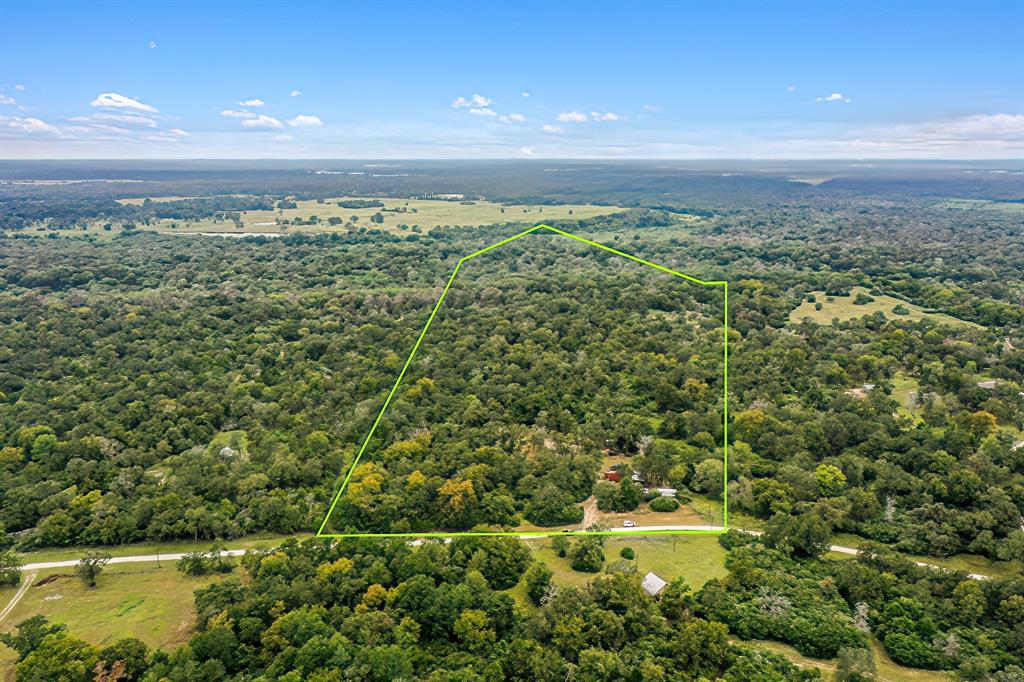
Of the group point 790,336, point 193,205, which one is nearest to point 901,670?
point 790,336

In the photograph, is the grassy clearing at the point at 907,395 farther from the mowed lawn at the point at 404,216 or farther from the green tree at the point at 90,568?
the mowed lawn at the point at 404,216

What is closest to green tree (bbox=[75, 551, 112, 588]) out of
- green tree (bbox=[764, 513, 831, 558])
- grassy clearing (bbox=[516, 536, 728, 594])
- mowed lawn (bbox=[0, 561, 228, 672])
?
mowed lawn (bbox=[0, 561, 228, 672])

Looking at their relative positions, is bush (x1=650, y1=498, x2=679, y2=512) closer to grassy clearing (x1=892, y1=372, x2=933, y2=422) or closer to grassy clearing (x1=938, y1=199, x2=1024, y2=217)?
grassy clearing (x1=892, y1=372, x2=933, y2=422)

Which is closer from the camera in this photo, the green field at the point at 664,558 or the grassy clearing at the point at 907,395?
the green field at the point at 664,558

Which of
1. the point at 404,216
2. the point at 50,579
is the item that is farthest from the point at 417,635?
the point at 404,216

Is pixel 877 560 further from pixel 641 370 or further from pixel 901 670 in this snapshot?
pixel 641 370

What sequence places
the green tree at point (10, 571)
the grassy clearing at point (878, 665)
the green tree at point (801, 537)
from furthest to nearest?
the green tree at point (801, 537) < the green tree at point (10, 571) < the grassy clearing at point (878, 665)

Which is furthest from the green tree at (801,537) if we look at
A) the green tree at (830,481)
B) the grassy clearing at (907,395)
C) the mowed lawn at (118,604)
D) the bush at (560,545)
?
the mowed lawn at (118,604)

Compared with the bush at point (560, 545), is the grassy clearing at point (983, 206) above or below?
above
